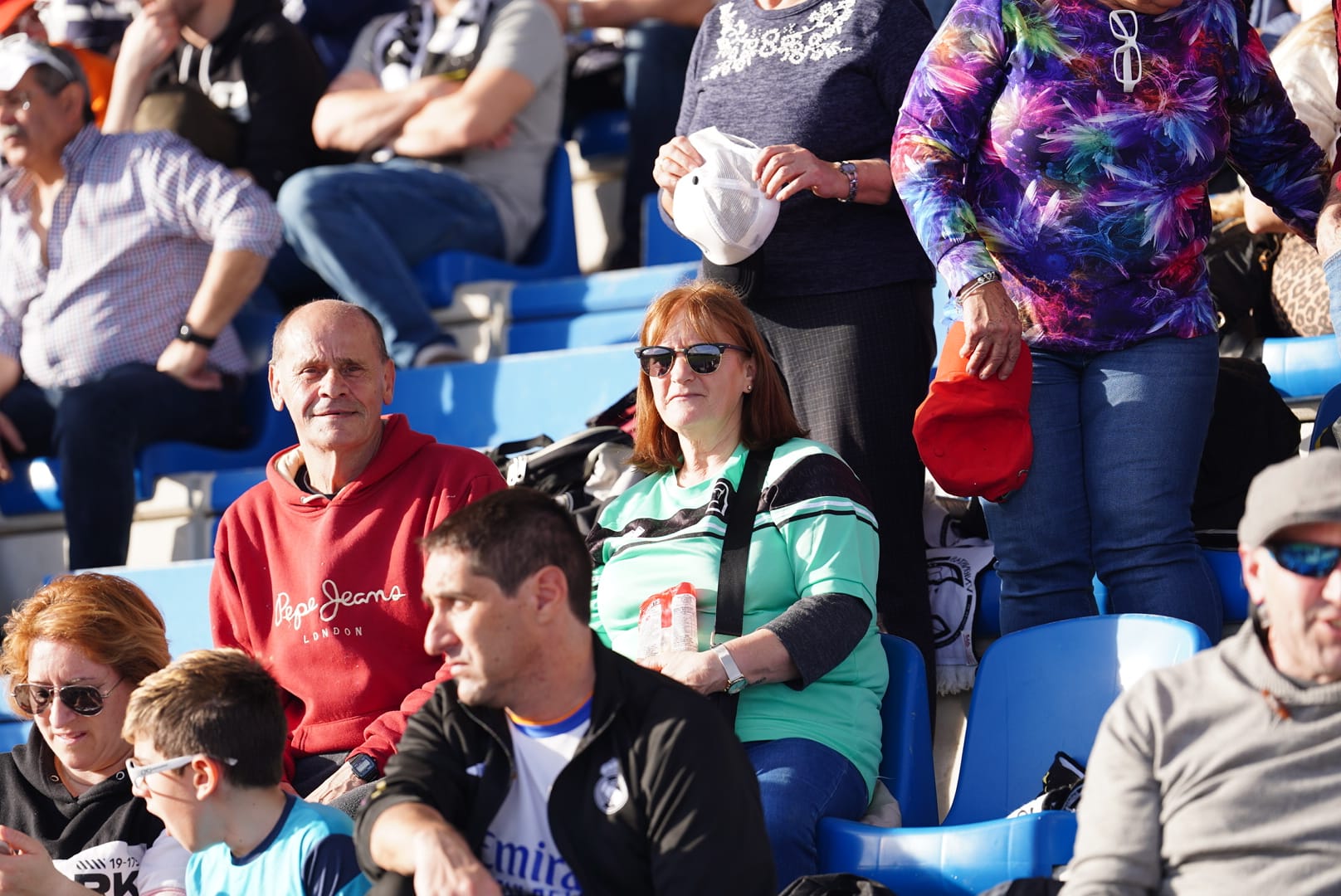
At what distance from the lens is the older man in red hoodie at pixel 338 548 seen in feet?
10.1

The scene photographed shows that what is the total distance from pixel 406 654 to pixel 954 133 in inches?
49.4

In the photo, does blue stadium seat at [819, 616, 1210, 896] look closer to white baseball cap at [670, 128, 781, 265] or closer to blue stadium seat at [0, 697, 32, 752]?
white baseball cap at [670, 128, 781, 265]

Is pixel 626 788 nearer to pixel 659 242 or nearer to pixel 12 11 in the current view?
pixel 659 242

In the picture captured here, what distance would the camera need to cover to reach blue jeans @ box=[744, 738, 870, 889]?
2533mm

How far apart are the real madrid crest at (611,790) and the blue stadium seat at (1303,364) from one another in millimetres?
1984

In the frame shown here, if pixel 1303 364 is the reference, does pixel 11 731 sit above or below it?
below

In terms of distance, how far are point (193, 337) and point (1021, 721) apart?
2.64 meters

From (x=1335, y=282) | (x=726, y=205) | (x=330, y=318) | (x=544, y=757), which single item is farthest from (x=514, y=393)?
(x=544, y=757)

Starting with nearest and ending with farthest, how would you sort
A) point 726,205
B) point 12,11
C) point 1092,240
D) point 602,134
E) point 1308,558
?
point 1308,558
point 1092,240
point 726,205
point 602,134
point 12,11

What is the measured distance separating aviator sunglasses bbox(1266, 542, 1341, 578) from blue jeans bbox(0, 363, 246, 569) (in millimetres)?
3161

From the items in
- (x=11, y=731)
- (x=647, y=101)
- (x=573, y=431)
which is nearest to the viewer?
(x=11, y=731)

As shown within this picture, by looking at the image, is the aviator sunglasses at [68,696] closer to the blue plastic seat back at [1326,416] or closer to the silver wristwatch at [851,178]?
the silver wristwatch at [851,178]

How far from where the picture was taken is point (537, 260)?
5.38 metres

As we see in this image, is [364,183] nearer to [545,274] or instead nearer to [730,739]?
[545,274]
